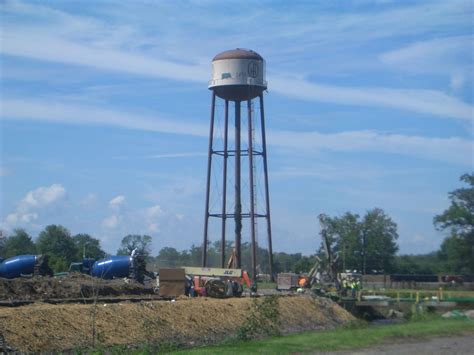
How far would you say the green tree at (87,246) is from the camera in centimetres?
6831

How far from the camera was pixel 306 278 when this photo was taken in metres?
58.7

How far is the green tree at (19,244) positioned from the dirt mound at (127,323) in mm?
34477

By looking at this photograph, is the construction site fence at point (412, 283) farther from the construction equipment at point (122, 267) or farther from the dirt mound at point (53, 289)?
the dirt mound at point (53, 289)

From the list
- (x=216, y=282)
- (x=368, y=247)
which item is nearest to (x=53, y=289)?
(x=216, y=282)

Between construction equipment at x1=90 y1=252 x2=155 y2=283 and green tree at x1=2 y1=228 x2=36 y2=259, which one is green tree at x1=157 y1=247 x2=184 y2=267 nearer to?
green tree at x1=2 y1=228 x2=36 y2=259

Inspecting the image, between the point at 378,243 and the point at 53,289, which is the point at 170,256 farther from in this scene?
the point at 53,289

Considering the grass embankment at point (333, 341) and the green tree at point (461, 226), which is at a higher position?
the green tree at point (461, 226)

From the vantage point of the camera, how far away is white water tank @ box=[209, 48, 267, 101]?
6900cm

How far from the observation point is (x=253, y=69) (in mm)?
69438

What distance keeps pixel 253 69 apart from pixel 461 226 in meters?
37.7

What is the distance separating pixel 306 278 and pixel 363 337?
2740 cm

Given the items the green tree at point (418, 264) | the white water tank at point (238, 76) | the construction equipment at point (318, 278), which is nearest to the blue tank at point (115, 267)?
the construction equipment at point (318, 278)

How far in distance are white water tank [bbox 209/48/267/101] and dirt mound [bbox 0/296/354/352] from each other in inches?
1279

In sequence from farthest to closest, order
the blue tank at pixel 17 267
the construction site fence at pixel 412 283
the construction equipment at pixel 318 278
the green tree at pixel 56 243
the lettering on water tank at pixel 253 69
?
1. the construction site fence at pixel 412 283
2. the lettering on water tank at pixel 253 69
3. the green tree at pixel 56 243
4. the construction equipment at pixel 318 278
5. the blue tank at pixel 17 267
